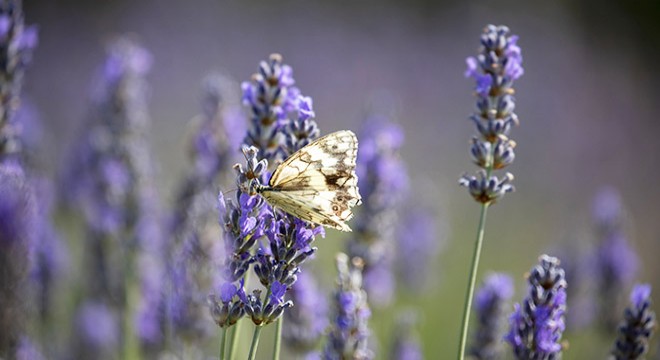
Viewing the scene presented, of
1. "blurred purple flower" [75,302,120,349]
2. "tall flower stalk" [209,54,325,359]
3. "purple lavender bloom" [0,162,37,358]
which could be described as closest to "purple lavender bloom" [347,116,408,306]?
"tall flower stalk" [209,54,325,359]

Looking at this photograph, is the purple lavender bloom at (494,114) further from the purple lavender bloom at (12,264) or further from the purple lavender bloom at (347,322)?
the purple lavender bloom at (12,264)

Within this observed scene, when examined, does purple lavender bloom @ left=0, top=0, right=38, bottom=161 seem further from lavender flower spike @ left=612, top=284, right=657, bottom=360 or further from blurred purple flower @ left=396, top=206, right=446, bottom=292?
blurred purple flower @ left=396, top=206, right=446, bottom=292

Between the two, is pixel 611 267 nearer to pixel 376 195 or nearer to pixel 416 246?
pixel 416 246

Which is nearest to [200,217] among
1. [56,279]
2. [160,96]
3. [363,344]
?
[363,344]

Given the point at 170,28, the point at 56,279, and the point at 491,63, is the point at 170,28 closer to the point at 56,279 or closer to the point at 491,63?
the point at 56,279

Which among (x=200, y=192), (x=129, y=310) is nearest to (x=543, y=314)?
(x=200, y=192)

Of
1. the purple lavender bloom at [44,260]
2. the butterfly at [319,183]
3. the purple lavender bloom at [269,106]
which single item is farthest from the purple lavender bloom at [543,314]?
the purple lavender bloom at [44,260]
